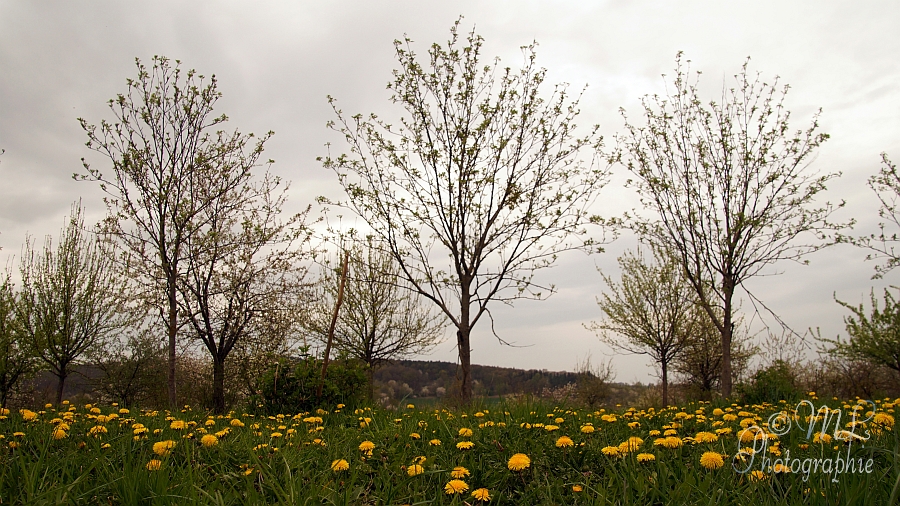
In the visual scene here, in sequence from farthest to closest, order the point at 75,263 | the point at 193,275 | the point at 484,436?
the point at 75,263
the point at 193,275
the point at 484,436

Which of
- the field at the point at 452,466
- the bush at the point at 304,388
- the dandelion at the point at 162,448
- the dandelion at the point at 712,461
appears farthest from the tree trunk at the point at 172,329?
the dandelion at the point at 712,461

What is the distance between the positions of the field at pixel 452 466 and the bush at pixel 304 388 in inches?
123

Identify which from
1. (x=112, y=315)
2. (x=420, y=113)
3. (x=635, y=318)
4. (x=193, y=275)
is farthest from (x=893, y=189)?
(x=112, y=315)

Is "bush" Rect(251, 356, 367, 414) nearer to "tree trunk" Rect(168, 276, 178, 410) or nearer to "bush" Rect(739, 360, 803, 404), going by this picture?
"tree trunk" Rect(168, 276, 178, 410)

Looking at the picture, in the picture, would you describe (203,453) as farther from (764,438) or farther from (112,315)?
(112,315)

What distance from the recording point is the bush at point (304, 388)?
6.90m

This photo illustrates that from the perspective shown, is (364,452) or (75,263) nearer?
(364,452)

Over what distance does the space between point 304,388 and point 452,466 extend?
4.70m

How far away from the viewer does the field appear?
2049mm

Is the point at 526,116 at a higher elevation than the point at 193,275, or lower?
higher

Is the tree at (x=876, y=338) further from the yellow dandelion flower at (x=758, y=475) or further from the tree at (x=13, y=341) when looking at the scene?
the tree at (x=13, y=341)

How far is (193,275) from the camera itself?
13016 millimetres

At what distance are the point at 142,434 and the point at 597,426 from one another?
3129mm

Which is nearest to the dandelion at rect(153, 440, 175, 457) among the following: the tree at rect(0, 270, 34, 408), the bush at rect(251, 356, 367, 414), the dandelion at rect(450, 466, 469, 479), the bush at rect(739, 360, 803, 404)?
the dandelion at rect(450, 466, 469, 479)
